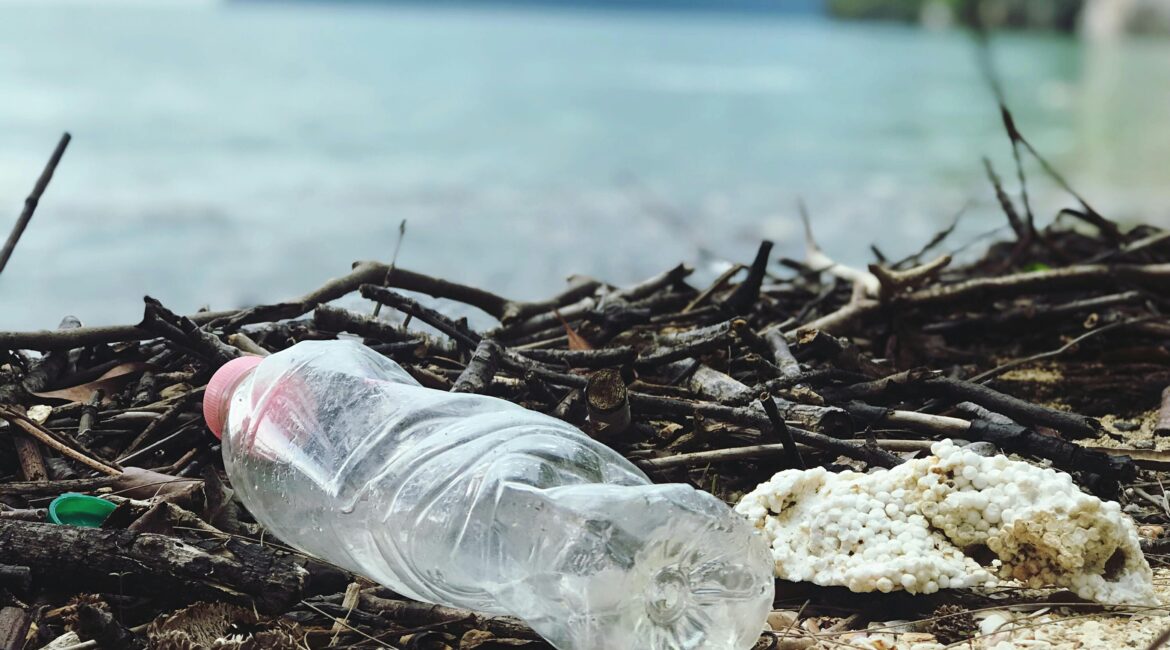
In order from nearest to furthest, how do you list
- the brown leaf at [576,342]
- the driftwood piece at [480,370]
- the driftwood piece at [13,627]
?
the driftwood piece at [13,627] → the driftwood piece at [480,370] → the brown leaf at [576,342]

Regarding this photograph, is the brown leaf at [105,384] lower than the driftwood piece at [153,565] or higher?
higher

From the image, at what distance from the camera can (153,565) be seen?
5.48 ft

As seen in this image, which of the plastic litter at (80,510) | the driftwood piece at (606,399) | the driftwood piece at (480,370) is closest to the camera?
the plastic litter at (80,510)

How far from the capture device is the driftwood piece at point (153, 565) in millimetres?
1660

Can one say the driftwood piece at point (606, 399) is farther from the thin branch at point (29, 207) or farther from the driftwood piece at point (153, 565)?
the thin branch at point (29, 207)

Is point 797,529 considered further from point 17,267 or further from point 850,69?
point 850,69

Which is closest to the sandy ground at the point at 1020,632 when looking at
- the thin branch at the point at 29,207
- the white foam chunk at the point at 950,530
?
the white foam chunk at the point at 950,530

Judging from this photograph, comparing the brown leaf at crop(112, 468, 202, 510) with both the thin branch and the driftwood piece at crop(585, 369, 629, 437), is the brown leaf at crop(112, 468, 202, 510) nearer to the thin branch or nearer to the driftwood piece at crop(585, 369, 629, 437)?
the thin branch

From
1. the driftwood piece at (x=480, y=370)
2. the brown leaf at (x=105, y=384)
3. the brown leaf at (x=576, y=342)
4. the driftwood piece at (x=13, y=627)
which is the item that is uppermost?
the driftwood piece at (x=480, y=370)

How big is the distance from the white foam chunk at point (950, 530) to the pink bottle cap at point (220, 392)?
86 centimetres

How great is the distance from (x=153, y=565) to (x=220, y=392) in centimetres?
35

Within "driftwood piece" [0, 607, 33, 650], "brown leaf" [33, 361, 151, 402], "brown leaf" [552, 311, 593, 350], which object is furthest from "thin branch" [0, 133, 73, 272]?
"brown leaf" [552, 311, 593, 350]

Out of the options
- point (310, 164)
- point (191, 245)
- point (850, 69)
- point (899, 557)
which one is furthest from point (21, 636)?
point (850, 69)

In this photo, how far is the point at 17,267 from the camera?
22.1 feet
